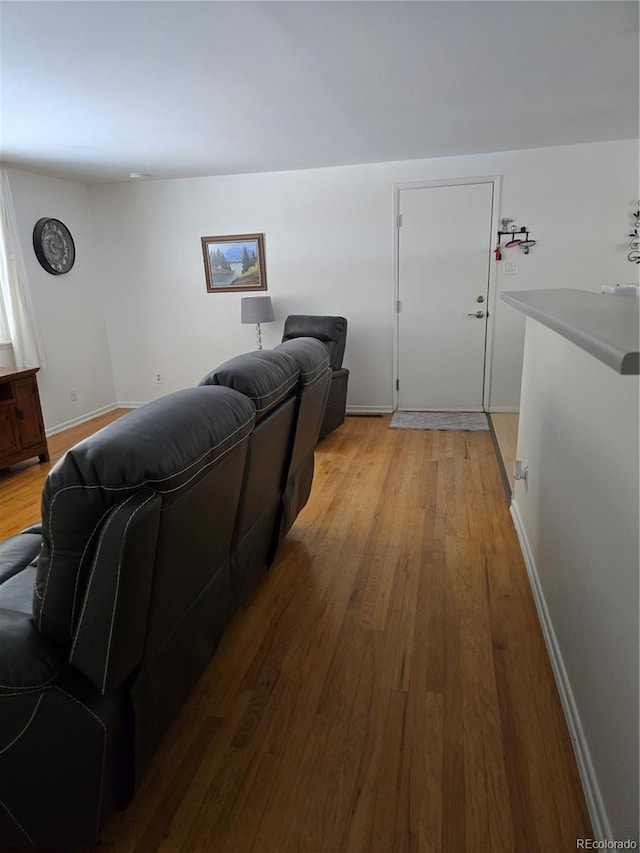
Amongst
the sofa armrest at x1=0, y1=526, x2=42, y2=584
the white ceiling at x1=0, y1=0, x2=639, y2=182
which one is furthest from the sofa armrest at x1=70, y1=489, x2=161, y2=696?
the white ceiling at x1=0, y1=0, x2=639, y2=182

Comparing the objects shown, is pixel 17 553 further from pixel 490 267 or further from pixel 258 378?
pixel 490 267

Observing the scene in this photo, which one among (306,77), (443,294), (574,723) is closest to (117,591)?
(574,723)

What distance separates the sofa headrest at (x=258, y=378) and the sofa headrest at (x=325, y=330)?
2.68 m

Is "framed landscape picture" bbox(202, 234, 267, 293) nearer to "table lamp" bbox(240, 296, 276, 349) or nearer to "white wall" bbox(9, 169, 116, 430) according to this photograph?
"table lamp" bbox(240, 296, 276, 349)

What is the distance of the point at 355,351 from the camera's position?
5.03 meters

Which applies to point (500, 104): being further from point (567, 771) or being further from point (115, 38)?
point (567, 771)

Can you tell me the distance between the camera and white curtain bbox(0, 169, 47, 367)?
4156 millimetres

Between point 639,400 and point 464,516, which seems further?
point 464,516

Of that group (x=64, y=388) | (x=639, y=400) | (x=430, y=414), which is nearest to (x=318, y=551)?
(x=639, y=400)

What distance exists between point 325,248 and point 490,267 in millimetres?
1548

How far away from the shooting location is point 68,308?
16.4 feet

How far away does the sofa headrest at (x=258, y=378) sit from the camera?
1.59 m

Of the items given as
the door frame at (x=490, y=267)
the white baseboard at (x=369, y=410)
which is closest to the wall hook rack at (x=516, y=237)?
the door frame at (x=490, y=267)

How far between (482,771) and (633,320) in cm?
123
